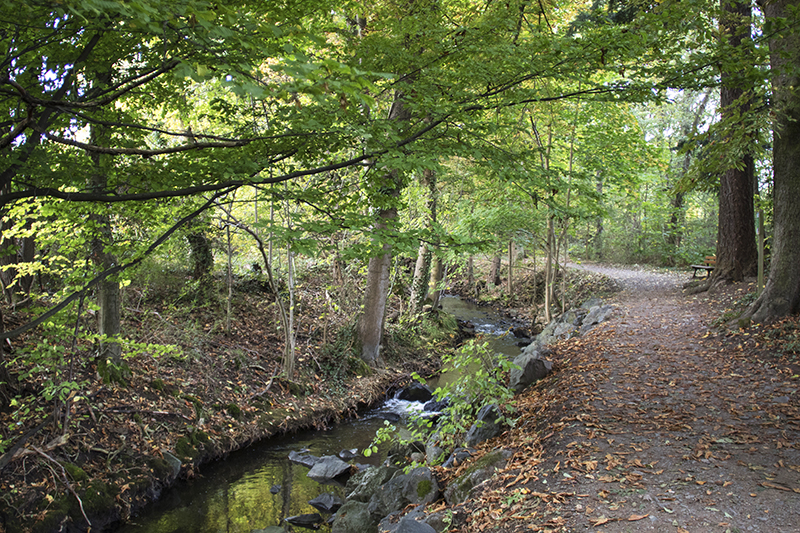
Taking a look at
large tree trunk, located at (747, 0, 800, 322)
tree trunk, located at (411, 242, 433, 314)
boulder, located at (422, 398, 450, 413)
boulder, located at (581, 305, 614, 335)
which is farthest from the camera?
tree trunk, located at (411, 242, 433, 314)

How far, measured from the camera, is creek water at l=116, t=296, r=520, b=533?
5.34 metres

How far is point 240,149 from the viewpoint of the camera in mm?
4059

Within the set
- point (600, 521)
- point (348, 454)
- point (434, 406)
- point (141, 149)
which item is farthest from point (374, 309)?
point (600, 521)

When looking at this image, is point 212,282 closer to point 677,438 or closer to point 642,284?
point 677,438

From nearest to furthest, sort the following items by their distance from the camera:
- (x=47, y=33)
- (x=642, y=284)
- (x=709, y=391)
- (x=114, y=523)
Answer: (x=47, y=33) → (x=114, y=523) → (x=709, y=391) → (x=642, y=284)

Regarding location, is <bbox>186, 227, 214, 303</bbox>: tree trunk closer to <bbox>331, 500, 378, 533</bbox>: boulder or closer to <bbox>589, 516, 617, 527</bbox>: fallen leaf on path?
<bbox>331, 500, 378, 533</bbox>: boulder

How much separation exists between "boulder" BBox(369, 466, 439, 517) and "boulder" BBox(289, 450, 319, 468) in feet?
5.76

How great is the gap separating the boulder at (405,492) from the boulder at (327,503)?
67cm

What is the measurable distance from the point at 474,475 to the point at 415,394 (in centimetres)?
501

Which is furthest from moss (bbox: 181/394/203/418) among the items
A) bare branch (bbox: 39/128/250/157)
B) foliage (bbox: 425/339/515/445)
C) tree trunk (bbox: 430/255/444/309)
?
tree trunk (bbox: 430/255/444/309)

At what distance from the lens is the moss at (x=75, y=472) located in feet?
16.3

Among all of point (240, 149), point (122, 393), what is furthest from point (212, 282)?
point (240, 149)

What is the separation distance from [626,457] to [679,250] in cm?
1902

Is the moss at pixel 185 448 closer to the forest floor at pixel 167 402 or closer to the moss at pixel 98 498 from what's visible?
the forest floor at pixel 167 402
